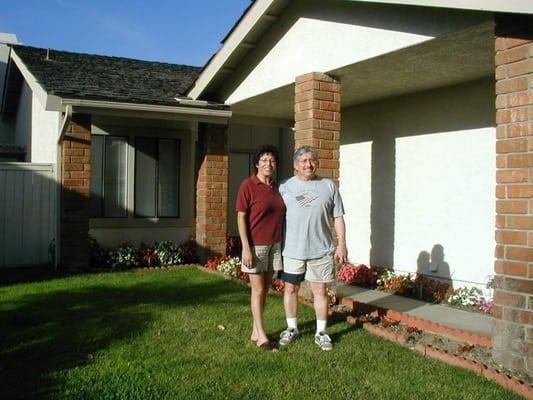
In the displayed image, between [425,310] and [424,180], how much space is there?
2346mm

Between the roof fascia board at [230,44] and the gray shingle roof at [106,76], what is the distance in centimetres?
52

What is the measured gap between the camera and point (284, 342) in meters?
5.40

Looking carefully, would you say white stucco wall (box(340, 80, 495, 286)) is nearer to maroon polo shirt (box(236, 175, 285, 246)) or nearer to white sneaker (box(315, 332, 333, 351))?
white sneaker (box(315, 332, 333, 351))

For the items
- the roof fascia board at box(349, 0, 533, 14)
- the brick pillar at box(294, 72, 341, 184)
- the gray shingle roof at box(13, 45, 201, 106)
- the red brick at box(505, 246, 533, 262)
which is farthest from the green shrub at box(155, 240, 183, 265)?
the red brick at box(505, 246, 533, 262)

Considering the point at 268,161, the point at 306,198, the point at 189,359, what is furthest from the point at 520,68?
the point at 189,359

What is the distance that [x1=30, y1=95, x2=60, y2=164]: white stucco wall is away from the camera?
11988 mm

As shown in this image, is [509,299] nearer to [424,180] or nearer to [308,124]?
[308,124]

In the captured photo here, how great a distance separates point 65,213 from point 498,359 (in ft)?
23.5

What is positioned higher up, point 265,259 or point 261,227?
point 261,227

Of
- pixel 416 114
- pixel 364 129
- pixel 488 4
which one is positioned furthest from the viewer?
pixel 364 129

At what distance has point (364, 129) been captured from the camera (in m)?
9.95

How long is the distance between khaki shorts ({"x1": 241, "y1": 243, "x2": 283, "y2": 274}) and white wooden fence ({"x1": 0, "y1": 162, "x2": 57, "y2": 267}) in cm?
690

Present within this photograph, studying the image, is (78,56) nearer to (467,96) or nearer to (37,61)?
(37,61)

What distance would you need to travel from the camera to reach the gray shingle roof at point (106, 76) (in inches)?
372
